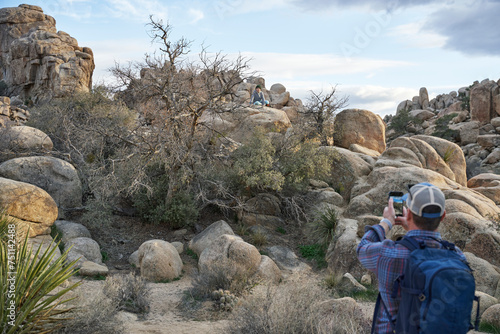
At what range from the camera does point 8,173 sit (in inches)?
503

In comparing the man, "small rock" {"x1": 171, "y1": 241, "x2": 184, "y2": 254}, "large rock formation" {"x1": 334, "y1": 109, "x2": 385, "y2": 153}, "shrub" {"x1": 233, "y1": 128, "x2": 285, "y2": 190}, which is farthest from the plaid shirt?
"large rock formation" {"x1": 334, "y1": 109, "x2": 385, "y2": 153}

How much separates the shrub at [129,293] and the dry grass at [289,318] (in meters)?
2.70

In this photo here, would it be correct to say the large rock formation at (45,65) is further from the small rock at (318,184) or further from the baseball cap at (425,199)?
the baseball cap at (425,199)

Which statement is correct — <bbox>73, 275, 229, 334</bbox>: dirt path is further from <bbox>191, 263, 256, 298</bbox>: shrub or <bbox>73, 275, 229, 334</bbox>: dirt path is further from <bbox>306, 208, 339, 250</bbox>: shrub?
<bbox>306, 208, 339, 250</bbox>: shrub

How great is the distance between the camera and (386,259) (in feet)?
9.04

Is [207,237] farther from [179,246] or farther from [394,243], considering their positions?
[394,243]

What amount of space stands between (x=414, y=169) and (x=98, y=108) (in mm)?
14924

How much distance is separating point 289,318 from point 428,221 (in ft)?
9.94

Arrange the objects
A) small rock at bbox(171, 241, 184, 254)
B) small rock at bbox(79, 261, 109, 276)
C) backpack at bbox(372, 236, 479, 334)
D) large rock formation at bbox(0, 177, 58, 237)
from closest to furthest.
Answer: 1. backpack at bbox(372, 236, 479, 334)
2. small rock at bbox(79, 261, 109, 276)
3. large rock formation at bbox(0, 177, 58, 237)
4. small rock at bbox(171, 241, 184, 254)

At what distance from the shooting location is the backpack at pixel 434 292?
2326mm

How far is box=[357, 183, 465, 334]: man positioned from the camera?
2646 millimetres

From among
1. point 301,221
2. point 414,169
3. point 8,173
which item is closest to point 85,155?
point 8,173

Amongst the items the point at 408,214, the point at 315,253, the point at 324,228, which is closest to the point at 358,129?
the point at 324,228

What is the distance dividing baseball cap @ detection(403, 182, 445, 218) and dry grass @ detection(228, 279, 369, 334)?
239 centimetres
